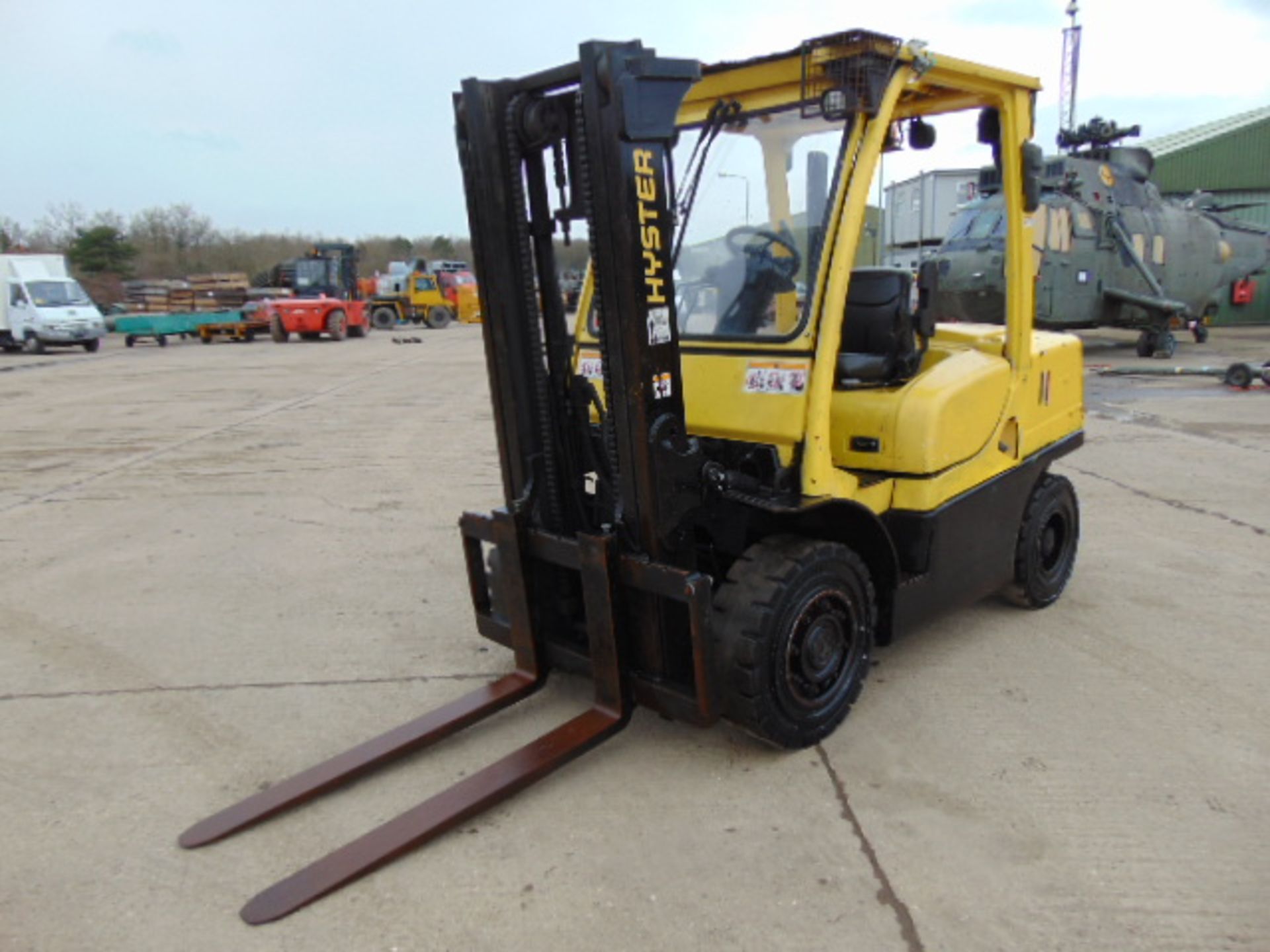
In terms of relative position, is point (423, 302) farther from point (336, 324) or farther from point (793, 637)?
point (793, 637)

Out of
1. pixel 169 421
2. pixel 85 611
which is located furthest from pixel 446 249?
pixel 85 611

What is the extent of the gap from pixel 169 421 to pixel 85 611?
841 centimetres

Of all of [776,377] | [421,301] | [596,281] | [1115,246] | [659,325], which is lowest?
[776,377]

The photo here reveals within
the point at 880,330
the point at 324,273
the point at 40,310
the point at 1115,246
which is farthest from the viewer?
the point at 324,273

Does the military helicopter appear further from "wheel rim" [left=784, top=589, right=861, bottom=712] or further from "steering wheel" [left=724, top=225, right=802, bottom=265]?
"wheel rim" [left=784, top=589, right=861, bottom=712]

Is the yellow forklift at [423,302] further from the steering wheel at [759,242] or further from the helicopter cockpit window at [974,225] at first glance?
the steering wheel at [759,242]

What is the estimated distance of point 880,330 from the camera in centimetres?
396

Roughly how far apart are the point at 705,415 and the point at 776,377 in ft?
1.19

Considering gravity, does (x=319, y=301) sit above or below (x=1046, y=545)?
above

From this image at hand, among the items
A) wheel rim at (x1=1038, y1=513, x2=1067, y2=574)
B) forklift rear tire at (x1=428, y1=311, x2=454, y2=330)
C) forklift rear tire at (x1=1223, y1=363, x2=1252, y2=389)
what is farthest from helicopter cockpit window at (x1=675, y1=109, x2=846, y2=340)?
forklift rear tire at (x1=428, y1=311, x2=454, y2=330)

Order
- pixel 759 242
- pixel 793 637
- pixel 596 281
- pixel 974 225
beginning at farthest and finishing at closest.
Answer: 1. pixel 974 225
2. pixel 759 242
3. pixel 793 637
4. pixel 596 281

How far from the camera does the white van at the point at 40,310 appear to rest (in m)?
26.8

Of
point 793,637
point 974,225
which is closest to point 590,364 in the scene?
point 793,637

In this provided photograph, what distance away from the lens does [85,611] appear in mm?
5281
